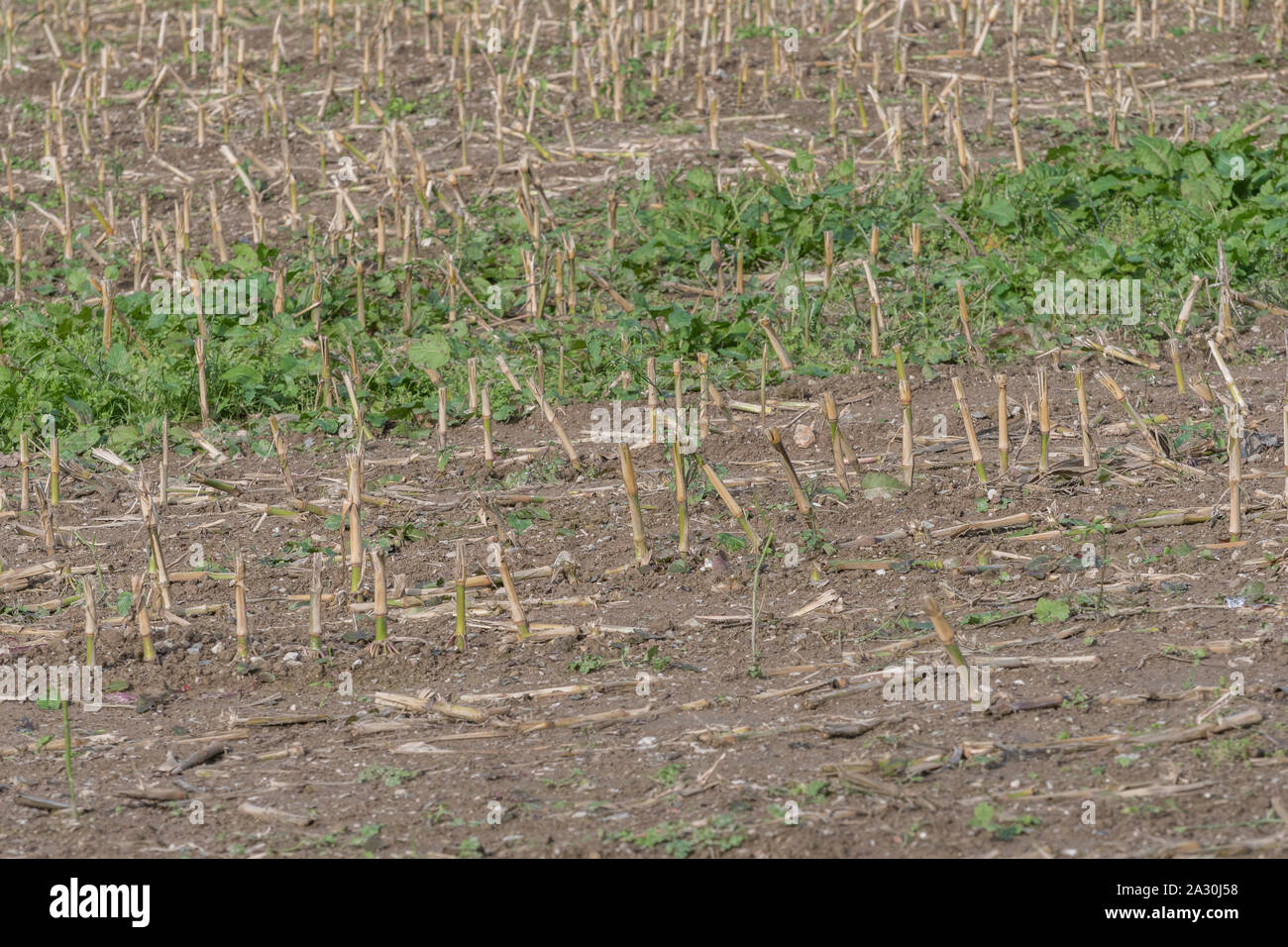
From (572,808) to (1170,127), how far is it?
7658 millimetres

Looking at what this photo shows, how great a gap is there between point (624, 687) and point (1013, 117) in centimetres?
612

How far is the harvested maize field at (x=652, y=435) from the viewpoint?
4.09 meters

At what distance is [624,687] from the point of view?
4.72 metres

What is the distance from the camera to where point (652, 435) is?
21.6 ft

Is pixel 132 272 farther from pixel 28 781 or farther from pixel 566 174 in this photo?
pixel 28 781

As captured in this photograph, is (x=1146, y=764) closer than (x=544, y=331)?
Yes

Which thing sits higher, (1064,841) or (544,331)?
(544,331)

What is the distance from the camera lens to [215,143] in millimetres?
10977

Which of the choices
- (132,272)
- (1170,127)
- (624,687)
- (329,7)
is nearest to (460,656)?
(624,687)

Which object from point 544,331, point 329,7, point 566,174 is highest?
point 329,7

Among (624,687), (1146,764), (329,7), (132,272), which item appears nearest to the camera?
(1146,764)

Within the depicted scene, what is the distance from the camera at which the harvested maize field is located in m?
4.09

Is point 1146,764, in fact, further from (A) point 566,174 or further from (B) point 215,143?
(B) point 215,143

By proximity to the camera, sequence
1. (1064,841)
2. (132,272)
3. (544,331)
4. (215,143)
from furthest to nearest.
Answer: (215,143) → (132,272) → (544,331) → (1064,841)
